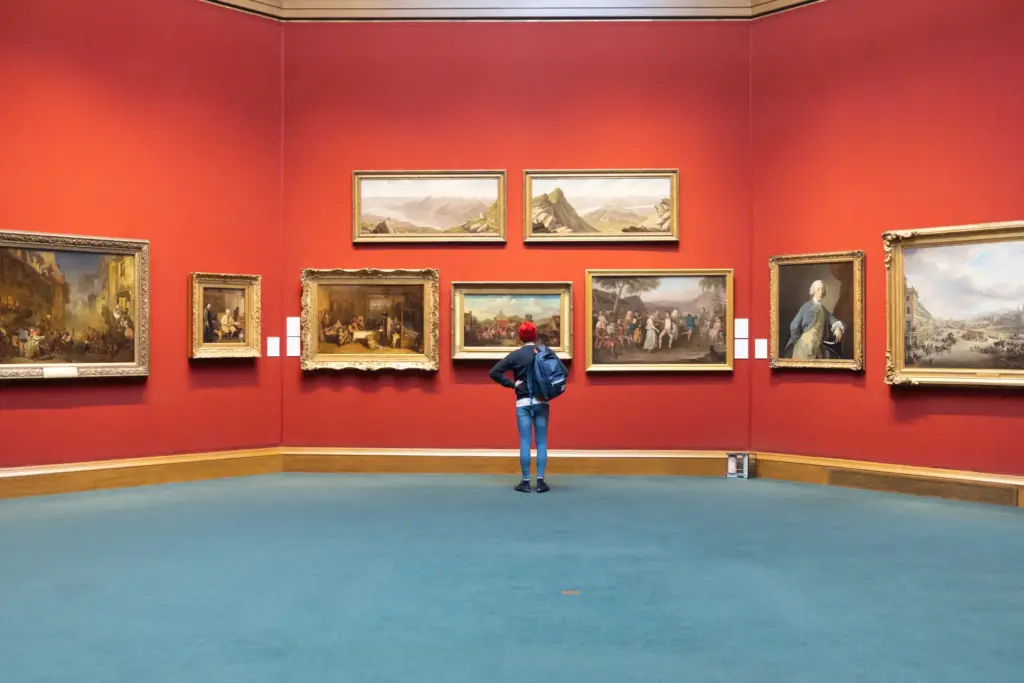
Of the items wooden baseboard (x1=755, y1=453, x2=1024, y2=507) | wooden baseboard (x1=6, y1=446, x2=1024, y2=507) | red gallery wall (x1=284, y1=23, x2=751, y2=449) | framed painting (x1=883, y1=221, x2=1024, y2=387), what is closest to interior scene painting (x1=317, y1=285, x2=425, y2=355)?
red gallery wall (x1=284, y1=23, x2=751, y2=449)

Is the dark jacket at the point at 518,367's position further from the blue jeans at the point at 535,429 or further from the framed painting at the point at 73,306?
the framed painting at the point at 73,306

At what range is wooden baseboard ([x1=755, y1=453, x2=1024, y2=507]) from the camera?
12.6m

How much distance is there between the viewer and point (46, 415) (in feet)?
43.5

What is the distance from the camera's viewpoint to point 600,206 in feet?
50.9

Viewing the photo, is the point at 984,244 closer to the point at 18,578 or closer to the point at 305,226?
the point at 305,226

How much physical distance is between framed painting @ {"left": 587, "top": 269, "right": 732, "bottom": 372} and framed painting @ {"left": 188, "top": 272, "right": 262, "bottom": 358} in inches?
232

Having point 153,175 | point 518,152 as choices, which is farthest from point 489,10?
point 153,175

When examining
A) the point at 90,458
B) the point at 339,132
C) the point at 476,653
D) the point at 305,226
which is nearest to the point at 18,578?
the point at 476,653

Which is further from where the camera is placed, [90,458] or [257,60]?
[257,60]

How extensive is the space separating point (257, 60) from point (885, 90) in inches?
418

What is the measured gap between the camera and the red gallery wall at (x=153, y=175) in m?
13.1

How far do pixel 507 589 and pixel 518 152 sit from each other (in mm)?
9498

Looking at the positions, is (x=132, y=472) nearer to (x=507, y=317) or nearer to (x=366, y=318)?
(x=366, y=318)

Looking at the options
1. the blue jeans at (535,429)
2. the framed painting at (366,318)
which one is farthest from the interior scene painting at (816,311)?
the framed painting at (366,318)
